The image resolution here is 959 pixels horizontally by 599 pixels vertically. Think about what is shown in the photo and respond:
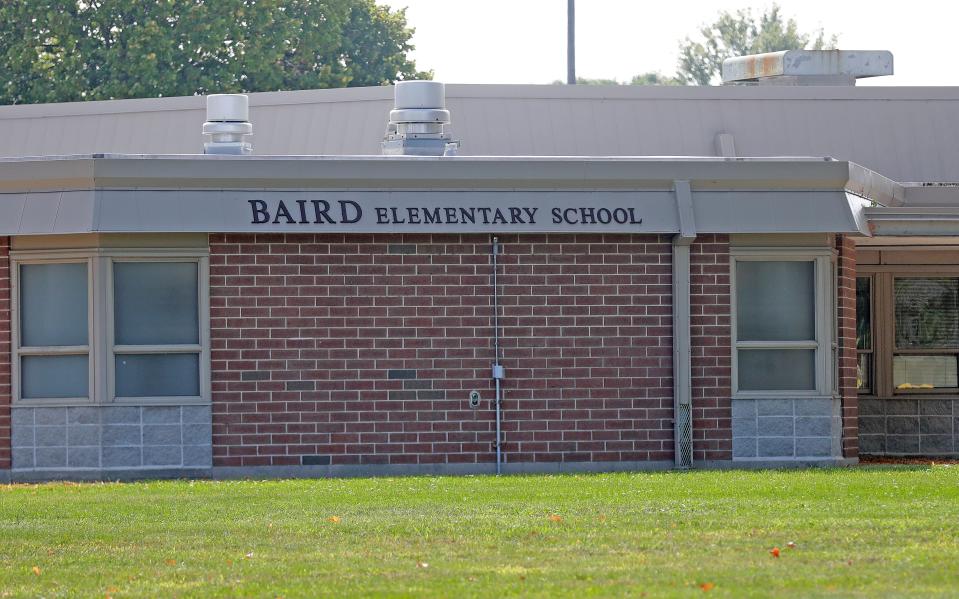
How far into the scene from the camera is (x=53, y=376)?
1716 cm

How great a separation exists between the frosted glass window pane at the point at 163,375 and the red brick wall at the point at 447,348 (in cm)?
26

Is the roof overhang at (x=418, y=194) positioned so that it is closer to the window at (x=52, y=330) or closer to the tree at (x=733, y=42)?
the window at (x=52, y=330)

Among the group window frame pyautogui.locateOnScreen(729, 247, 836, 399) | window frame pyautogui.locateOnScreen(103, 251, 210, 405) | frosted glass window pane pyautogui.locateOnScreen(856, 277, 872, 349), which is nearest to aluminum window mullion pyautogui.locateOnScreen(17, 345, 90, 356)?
window frame pyautogui.locateOnScreen(103, 251, 210, 405)

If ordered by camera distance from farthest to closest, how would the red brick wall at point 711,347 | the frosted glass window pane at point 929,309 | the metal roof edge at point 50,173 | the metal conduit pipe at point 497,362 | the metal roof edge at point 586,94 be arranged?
1. the metal roof edge at point 586,94
2. the frosted glass window pane at point 929,309
3. the red brick wall at point 711,347
4. the metal conduit pipe at point 497,362
5. the metal roof edge at point 50,173

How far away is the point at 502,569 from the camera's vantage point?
412 inches

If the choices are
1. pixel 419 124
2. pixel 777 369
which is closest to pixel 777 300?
pixel 777 369

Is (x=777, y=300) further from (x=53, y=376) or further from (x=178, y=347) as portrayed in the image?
(x=53, y=376)

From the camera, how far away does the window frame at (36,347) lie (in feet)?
55.7

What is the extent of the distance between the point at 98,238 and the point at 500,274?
400 centimetres

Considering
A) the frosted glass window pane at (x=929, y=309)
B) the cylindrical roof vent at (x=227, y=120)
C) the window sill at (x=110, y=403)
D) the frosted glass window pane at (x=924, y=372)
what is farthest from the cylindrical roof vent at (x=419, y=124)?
Answer: the frosted glass window pane at (x=924, y=372)

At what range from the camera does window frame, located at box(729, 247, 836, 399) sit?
1756 centimetres

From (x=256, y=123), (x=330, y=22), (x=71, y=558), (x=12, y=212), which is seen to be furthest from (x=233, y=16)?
(x=71, y=558)

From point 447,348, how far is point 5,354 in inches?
173

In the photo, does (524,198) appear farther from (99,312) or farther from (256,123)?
(256,123)
